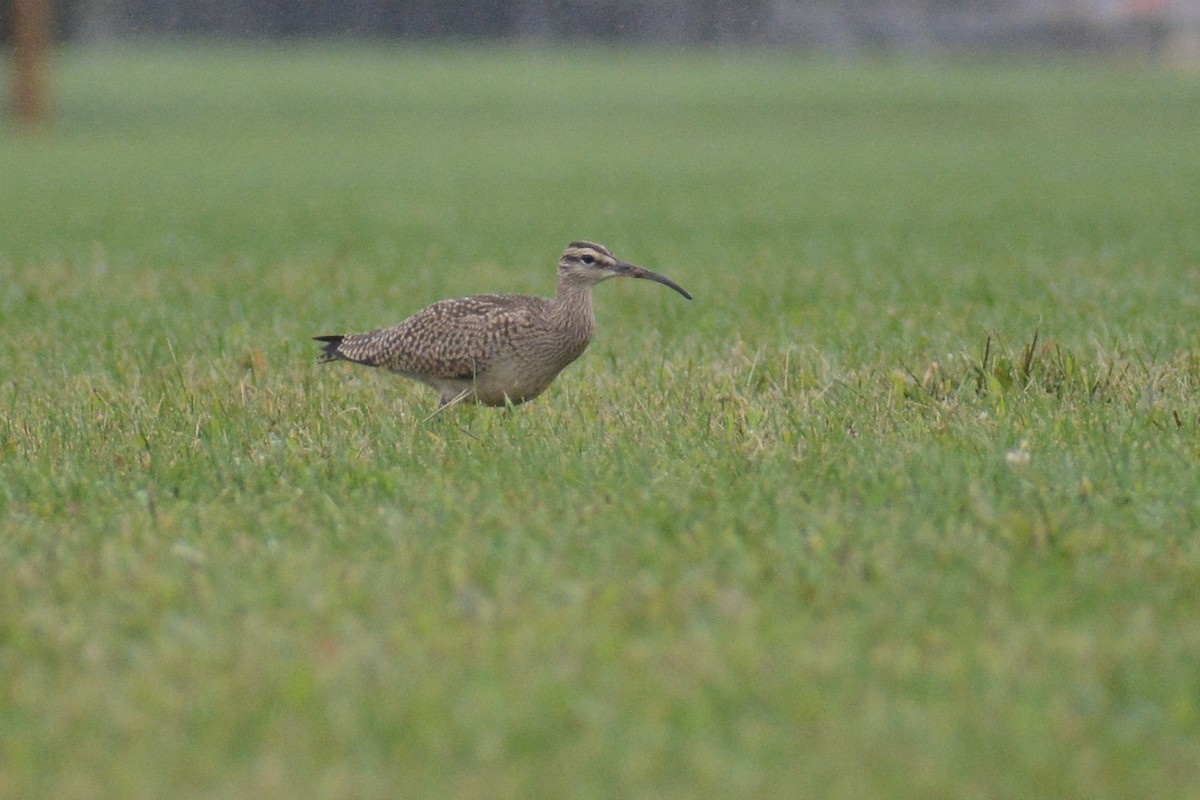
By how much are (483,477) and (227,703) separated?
1940 millimetres

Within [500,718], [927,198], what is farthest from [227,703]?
[927,198]

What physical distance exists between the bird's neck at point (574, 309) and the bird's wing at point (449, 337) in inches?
3.1

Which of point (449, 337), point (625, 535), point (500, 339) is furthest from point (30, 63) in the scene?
point (625, 535)

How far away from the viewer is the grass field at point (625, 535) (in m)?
3.44

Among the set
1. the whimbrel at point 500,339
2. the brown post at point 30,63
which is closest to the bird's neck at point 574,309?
the whimbrel at point 500,339

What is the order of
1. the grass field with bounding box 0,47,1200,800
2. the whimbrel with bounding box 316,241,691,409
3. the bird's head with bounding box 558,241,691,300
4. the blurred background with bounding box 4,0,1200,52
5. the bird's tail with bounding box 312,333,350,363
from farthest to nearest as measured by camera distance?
1. the blurred background with bounding box 4,0,1200,52
2. the bird's tail with bounding box 312,333,350,363
3. the bird's head with bounding box 558,241,691,300
4. the whimbrel with bounding box 316,241,691,409
5. the grass field with bounding box 0,47,1200,800

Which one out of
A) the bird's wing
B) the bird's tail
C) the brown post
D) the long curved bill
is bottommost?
the brown post

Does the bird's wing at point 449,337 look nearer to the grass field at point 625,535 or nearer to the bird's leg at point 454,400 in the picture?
the bird's leg at point 454,400

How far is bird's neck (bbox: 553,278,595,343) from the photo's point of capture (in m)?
7.18

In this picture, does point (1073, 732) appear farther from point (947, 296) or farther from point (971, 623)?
point (947, 296)

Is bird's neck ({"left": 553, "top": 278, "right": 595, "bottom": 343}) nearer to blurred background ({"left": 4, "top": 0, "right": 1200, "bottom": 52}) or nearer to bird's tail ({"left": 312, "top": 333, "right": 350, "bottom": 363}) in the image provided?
bird's tail ({"left": 312, "top": 333, "right": 350, "bottom": 363})

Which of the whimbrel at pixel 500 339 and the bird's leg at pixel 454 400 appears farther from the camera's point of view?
the bird's leg at pixel 454 400

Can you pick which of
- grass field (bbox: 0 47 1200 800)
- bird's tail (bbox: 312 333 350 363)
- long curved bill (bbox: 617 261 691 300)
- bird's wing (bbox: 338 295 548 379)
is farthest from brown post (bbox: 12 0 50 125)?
long curved bill (bbox: 617 261 691 300)

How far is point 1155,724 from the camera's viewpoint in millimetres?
3500
